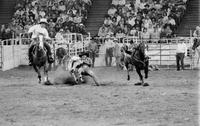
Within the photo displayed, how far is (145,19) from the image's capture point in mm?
31797

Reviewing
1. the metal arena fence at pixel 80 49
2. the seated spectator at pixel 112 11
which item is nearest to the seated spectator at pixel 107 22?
the seated spectator at pixel 112 11

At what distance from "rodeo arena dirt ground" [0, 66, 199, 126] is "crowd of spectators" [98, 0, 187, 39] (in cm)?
1112

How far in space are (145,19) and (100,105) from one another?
18.1 m

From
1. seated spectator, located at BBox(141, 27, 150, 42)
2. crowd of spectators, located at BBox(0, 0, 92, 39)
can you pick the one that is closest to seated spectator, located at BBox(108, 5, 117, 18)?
crowd of spectators, located at BBox(0, 0, 92, 39)

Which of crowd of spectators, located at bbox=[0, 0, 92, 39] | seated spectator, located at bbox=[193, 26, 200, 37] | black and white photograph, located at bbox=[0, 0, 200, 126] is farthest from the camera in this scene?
crowd of spectators, located at bbox=[0, 0, 92, 39]

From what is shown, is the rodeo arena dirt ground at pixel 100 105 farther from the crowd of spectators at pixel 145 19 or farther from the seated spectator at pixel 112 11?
the seated spectator at pixel 112 11

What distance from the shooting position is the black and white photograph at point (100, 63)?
12789 millimetres

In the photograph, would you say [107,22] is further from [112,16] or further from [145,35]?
[145,35]

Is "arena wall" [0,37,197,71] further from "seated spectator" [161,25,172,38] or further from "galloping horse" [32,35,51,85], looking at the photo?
"galloping horse" [32,35,51,85]

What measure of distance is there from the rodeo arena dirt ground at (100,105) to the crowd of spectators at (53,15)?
13.5 m

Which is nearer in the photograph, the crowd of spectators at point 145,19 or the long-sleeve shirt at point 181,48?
the long-sleeve shirt at point 181,48

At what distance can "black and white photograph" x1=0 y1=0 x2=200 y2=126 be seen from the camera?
12789 mm

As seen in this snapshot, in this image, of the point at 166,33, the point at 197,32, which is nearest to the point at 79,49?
the point at 166,33

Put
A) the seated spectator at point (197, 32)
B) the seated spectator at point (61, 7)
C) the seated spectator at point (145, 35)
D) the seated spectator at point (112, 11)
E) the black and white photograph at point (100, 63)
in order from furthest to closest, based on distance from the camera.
Result: the seated spectator at point (61, 7) → the seated spectator at point (112, 11) → the seated spectator at point (145, 35) → the seated spectator at point (197, 32) → the black and white photograph at point (100, 63)
